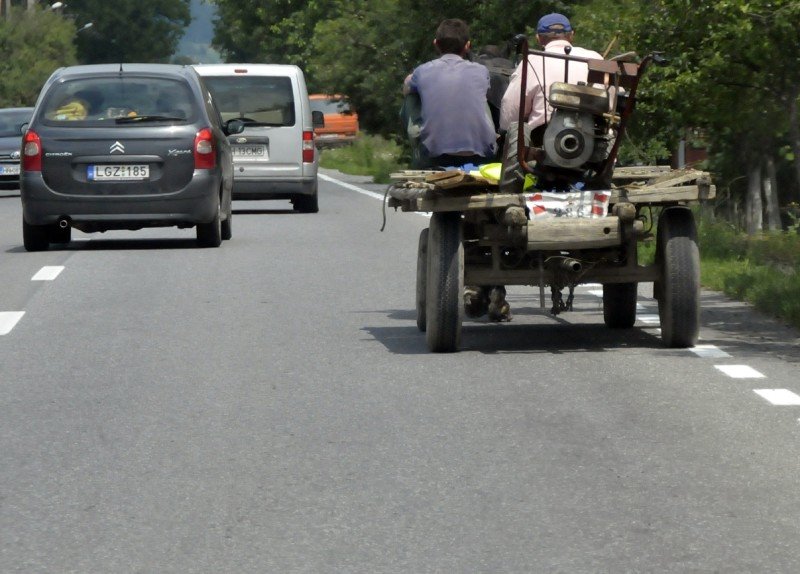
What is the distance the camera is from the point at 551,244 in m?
10.2

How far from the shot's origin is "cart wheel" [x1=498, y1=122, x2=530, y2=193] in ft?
34.1

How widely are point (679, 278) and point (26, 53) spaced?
7314 centimetres

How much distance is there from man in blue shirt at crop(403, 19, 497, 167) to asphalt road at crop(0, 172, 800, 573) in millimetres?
1023

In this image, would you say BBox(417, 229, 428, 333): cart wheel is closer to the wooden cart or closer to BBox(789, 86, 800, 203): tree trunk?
the wooden cart

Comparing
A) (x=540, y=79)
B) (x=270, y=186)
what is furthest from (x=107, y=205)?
(x=540, y=79)

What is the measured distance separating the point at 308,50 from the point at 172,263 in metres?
57.3

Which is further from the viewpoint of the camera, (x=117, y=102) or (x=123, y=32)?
(x=123, y=32)

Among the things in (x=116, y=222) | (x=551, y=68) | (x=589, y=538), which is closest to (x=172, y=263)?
(x=116, y=222)

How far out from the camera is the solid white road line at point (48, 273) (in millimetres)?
15484

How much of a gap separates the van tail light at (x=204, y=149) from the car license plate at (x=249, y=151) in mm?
7178

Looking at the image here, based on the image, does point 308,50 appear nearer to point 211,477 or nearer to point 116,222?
point 116,222

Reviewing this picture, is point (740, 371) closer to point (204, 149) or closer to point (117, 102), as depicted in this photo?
point (204, 149)

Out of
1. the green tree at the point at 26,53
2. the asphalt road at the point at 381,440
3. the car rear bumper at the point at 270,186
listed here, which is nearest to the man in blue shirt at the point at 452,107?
the asphalt road at the point at 381,440

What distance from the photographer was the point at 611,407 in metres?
8.62
